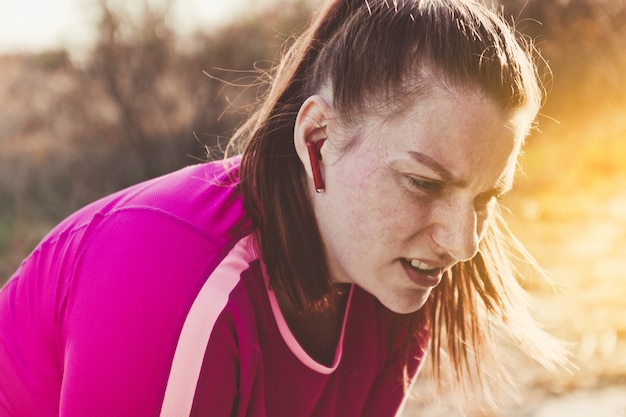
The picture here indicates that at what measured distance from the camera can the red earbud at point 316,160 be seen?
1.50 m

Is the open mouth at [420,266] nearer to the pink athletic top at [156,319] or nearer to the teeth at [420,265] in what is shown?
the teeth at [420,265]

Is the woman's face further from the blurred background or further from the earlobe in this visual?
the blurred background

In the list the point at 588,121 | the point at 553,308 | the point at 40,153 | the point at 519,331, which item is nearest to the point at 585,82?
the point at 588,121

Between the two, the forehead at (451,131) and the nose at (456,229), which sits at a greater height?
the forehead at (451,131)

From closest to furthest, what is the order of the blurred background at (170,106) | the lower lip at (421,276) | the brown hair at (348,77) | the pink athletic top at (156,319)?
the pink athletic top at (156,319) < the brown hair at (348,77) < the lower lip at (421,276) < the blurred background at (170,106)

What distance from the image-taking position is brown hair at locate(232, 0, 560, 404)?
1423 millimetres

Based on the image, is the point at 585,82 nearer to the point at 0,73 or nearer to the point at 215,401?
the point at 0,73

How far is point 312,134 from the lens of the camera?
4.96ft

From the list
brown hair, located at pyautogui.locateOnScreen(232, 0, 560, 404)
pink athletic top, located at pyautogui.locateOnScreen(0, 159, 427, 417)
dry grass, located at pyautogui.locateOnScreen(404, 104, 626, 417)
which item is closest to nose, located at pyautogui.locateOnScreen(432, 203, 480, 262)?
brown hair, located at pyautogui.locateOnScreen(232, 0, 560, 404)

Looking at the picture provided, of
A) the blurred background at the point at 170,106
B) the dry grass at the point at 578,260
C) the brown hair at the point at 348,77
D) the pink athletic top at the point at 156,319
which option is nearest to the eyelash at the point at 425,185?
the brown hair at the point at 348,77

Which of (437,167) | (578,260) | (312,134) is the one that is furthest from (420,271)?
(578,260)

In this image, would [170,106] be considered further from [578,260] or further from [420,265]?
[420,265]

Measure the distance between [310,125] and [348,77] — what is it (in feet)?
0.39

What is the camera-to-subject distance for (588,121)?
6688 millimetres
